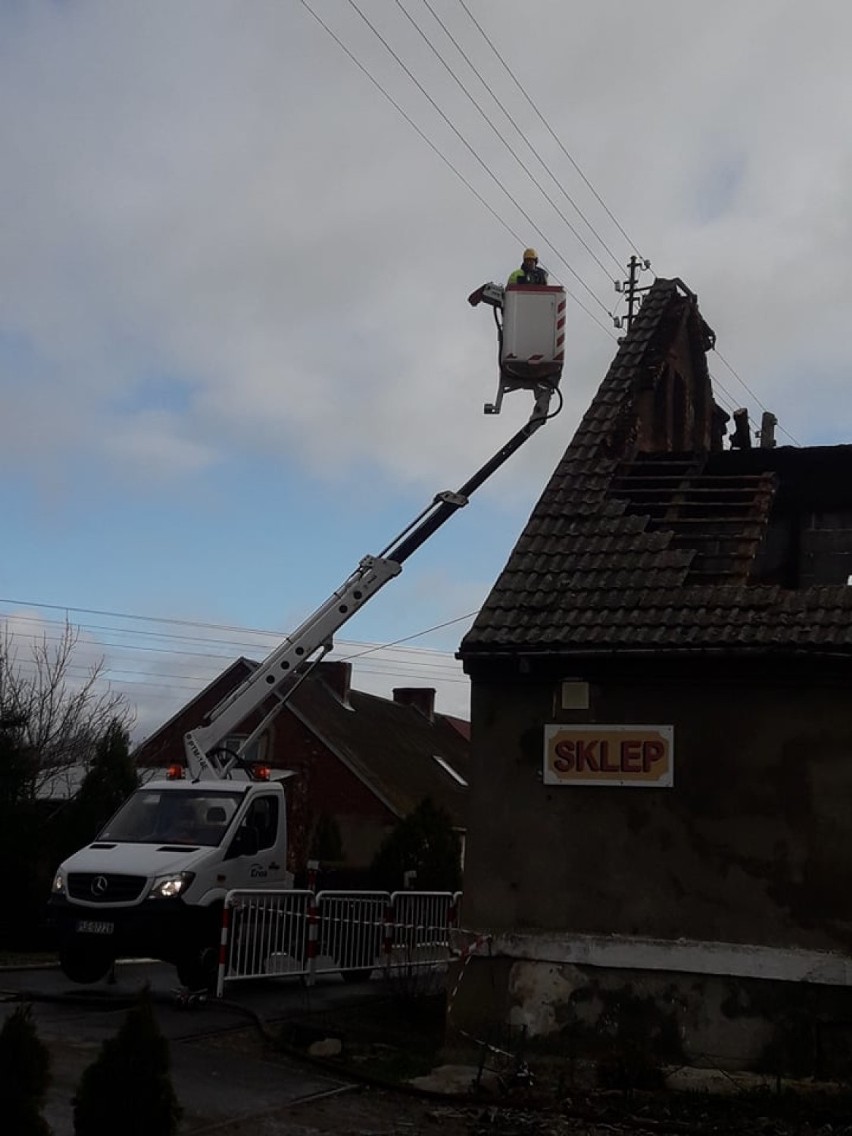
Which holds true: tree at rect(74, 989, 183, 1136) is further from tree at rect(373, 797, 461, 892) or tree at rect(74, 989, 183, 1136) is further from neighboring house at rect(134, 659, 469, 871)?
neighboring house at rect(134, 659, 469, 871)

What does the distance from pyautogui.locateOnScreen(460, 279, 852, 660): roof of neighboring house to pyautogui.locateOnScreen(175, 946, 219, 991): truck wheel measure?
490 centimetres

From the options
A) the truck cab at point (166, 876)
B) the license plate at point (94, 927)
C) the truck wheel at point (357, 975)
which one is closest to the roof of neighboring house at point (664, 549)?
the truck cab at point (166, 876)

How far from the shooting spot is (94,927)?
1360 centimetres

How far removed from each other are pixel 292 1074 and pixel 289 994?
14.4ft

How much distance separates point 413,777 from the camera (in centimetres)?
3791

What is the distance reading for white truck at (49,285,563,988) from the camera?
1364 centimetres

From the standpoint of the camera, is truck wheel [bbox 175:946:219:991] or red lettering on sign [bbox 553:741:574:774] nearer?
red lettering on sign [bbox 553:741:574:774]

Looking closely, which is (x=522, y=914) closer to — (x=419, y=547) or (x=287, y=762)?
(x=419, y=547)

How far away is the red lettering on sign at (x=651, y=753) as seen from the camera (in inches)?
427

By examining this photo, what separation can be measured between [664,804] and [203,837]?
6119 mm

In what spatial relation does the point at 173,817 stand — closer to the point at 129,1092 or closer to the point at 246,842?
the point at 246,842

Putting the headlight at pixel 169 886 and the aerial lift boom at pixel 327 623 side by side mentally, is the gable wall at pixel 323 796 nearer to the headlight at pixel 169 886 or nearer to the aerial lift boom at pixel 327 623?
the aerial lift boom at pixel 327 623

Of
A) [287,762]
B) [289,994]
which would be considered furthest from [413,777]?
[289,994]

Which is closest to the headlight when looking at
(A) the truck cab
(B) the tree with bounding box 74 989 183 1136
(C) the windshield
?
(A) the truck cab
